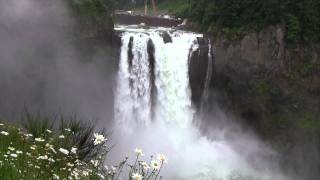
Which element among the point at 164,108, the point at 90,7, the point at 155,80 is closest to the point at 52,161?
the point at 90,7

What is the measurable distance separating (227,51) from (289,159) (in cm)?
706

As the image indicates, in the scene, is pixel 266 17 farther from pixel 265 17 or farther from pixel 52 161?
pixel 52 161

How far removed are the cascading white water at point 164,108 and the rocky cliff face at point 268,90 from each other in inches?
81.2

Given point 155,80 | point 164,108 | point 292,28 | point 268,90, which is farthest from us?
point 268,90

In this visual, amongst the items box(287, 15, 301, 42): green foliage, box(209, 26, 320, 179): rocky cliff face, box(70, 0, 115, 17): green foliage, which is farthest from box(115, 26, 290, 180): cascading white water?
box(287, 15, 301, 42): green foliage

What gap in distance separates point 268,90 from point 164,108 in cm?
612

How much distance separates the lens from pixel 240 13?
32.4 metres

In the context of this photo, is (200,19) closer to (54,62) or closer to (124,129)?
(124,129)

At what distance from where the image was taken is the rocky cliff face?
31.0 metres

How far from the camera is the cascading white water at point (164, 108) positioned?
2895 cm

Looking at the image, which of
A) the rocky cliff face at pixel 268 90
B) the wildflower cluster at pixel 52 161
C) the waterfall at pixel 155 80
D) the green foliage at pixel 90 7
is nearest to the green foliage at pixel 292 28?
the rocky cliff face at pixel 268 90

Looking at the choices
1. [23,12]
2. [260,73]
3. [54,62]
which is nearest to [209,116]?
[260,73]

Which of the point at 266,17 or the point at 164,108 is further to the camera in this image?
the point at 266,17

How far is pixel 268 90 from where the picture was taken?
31078 millimetres
